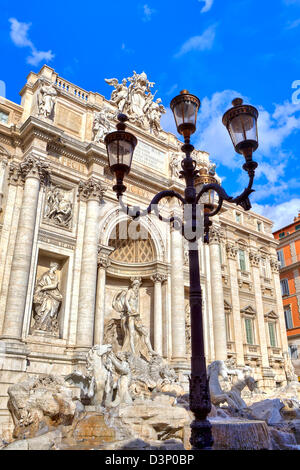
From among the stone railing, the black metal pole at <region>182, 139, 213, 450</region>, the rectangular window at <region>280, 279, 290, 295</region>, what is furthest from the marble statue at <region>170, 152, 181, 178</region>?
→ the rectangular window at <region>280, 279, 290, 295</region>

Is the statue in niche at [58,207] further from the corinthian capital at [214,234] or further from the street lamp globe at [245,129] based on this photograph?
the street lamp globe at [245,129]

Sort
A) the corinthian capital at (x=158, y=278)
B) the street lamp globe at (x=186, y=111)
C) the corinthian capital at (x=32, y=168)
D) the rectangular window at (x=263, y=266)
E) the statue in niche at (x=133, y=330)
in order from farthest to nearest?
the rectangular window at (x=263, y=266)
the corinthian capital at (x=158, y=278)
the statue in niche at (x=133, y=330)
the corinthian capital at (x=32, y=168)
the street lamp globe at (x=186, y=111)

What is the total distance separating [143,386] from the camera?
13.8m

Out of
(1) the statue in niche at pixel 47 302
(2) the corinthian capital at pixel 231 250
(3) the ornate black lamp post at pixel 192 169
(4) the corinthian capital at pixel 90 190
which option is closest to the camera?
(3) the ornate black lamp post at pixel 192 169

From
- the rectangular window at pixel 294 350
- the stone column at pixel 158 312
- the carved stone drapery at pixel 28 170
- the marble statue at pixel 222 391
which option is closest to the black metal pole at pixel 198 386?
the marble statue at pixel 222 391

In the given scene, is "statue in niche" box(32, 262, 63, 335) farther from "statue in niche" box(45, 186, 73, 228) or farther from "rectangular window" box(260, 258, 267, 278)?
"rectangular window" box(260, 258, 267, 278)

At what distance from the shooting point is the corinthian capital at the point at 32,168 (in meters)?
14.9

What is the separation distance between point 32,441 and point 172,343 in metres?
9.53

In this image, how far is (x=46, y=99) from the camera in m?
16.2

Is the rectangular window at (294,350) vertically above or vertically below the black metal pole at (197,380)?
above

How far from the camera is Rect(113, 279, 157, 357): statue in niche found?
15925 millimetres

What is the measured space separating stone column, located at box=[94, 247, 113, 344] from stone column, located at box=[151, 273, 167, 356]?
2.57 meters

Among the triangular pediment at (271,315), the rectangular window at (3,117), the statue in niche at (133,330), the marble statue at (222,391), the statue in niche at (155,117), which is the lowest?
the marble statue at (222,391)
